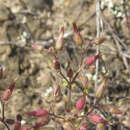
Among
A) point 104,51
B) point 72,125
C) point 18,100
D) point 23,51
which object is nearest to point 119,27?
point 104,51

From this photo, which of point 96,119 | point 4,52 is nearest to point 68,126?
point 96,119

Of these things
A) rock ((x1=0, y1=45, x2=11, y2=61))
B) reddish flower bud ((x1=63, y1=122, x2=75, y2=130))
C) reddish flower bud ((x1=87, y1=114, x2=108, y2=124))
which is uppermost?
rock ((x1=0, y1=45, x2=11, y2=61))

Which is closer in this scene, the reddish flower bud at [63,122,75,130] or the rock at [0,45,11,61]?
the reddish flower bud at [63,122,75,130]

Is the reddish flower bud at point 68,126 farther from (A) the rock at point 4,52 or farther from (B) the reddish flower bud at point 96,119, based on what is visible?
(A) the rock at point 4,52

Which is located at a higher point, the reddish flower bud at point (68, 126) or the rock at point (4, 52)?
the rock at point (4, 52)

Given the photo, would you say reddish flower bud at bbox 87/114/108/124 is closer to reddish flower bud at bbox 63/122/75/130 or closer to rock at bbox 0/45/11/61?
reddish flower bud at bbox 63/122/75/130

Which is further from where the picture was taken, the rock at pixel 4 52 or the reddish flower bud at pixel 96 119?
the rock at pixel 4 52

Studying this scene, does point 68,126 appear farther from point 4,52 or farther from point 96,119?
point 4,52

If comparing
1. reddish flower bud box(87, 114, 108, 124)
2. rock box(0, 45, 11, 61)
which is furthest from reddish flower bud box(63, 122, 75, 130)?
rock box(0, 45, 11, 61)

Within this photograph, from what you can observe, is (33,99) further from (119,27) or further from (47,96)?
(119,27)

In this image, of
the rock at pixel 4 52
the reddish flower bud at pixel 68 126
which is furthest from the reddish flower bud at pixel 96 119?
the rock at pixel 4 52

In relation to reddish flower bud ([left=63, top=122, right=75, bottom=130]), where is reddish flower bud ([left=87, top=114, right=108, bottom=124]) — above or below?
above
